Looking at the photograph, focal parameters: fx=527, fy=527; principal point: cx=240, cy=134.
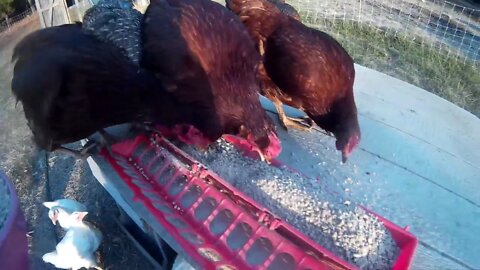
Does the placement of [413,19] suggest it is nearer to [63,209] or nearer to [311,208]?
[311,208]

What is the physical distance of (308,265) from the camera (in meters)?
1.58

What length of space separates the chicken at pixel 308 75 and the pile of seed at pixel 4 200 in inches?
49.2

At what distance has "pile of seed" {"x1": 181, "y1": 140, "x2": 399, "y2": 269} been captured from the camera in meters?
1.66

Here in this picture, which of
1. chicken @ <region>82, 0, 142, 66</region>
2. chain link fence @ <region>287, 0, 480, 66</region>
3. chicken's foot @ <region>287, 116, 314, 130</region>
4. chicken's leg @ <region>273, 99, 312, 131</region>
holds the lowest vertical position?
chain link fence @ <region>287, 0, 480, 66</region>

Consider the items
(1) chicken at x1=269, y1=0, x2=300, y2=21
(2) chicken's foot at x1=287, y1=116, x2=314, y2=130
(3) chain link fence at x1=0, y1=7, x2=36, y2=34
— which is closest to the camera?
(2) chicken's foot at x1=287, y1=116, x2=314, y2=130

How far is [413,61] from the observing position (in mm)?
3912

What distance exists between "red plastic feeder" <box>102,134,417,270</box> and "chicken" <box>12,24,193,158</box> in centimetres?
20

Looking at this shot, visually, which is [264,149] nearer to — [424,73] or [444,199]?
[444,199]

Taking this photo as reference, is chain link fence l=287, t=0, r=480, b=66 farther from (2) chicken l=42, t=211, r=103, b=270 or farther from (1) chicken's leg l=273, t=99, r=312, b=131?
(2) chicken l=42, t=211, r=103, b=270

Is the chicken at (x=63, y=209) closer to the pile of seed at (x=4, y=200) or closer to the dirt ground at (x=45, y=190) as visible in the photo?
the pile of seed at (x=4, y=200)

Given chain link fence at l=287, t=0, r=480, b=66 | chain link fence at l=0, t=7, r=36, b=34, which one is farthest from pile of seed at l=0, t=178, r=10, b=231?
chain link fence at l=287, t=0, r=480, b=66

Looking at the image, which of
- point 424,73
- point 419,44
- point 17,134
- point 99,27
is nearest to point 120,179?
point 99,27

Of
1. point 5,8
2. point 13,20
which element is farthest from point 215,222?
point 5,8

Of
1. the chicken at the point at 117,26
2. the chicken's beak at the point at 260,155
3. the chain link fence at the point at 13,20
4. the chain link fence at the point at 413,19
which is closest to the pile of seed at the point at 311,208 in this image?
the chicken's beak at the point at 260,155
